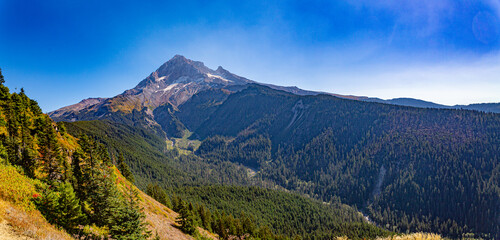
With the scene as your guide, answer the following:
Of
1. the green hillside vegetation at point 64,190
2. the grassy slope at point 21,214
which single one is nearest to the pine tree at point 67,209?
the green hillside vegetation at point 64,190

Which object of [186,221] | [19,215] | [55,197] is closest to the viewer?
[19,215]

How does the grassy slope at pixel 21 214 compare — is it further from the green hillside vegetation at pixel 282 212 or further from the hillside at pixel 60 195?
the green hillside vegetation at pixel 282 212

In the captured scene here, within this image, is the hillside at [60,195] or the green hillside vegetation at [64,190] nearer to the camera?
the hillside at [60,195]

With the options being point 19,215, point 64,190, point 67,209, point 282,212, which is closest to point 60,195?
point 64,190

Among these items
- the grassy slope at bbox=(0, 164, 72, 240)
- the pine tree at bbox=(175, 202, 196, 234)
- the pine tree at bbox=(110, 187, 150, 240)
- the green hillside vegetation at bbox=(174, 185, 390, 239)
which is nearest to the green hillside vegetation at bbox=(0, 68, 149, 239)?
the pine tree at bbox=(110, 187, 150, 240)

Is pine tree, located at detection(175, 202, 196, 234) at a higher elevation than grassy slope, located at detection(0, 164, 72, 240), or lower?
lower

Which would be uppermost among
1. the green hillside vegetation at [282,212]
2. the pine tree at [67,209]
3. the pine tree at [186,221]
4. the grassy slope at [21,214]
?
the grassy slope at [21,214]

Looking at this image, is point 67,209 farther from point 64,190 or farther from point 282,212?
point 282,212

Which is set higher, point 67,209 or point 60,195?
point 60,195

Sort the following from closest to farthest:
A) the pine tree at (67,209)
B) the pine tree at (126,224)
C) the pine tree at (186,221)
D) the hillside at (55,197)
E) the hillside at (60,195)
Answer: the hillside at (55,197)
the hillside at (60,195)
the pine tree at (67,209)
the pine tree at (126,224)
the pine tree at (186,221)

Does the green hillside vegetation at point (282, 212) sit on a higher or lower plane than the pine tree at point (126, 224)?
lower

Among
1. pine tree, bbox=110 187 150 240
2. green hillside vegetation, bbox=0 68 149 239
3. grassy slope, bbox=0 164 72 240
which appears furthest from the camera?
pine tree, bbox=110 187 150 240

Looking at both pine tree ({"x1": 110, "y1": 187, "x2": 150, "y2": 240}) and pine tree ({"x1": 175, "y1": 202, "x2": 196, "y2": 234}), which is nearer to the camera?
pine tree ({"x1": 110, "y1": 187, "x2": 150, "y2": 240})

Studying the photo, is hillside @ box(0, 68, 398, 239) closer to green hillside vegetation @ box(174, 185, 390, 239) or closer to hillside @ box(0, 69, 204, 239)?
hillside @ box(0, 69, 204, 239)
